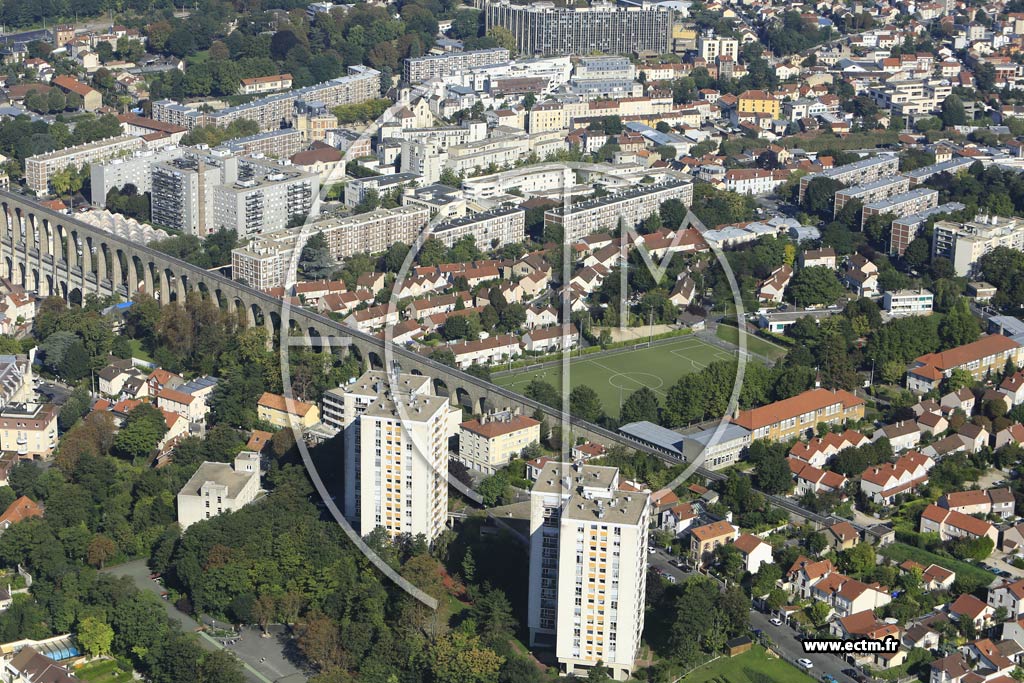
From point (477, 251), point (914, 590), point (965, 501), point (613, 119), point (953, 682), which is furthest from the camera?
point (613, 119)

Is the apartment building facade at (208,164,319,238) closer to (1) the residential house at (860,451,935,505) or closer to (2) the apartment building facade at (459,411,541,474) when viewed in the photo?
(2) the apartment building facade at (459,411,541,474)

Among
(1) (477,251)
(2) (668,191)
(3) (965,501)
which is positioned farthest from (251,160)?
(3) (965,501)

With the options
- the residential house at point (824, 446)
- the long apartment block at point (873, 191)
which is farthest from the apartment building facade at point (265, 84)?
the residential house at point (824, 446)

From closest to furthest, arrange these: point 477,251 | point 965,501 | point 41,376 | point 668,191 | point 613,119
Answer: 1. point 965,501
2. point 41,376
3. point 477,251
4. point 668,191
5. point 613,119

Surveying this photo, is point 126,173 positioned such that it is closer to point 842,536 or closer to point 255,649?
point 255,649

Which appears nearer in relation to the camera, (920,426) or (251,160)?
(920,426)

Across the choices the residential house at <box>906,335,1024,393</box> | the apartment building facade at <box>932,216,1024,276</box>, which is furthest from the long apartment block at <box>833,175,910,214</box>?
the residential house at <box>906,335,1024,393</box>

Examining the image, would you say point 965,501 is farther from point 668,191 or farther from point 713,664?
point 668,191

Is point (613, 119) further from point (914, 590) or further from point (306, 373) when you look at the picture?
point (914, 590)
